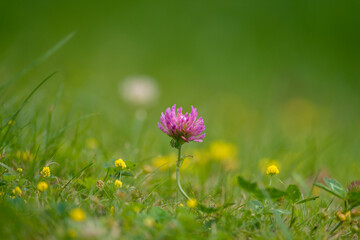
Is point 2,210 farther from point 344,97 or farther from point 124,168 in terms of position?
point 344,97

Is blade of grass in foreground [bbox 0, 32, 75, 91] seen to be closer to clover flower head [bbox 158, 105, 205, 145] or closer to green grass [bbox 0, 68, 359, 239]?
green grass [bbox 0, 68, 359, 239]

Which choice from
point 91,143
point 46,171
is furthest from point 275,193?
point 91,143

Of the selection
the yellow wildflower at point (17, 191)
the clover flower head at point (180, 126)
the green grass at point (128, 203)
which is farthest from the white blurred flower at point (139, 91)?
the yellow wildflower at point (17, 191)

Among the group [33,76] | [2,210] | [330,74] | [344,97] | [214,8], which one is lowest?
[2,210]

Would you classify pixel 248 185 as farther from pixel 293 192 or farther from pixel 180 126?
pixel 180 126

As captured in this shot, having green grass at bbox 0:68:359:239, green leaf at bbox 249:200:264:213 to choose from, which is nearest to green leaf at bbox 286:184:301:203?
green grass at bbox 0:68:359:239

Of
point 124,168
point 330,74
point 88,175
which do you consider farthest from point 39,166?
point 330,74
